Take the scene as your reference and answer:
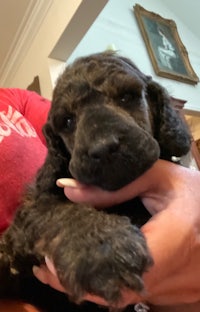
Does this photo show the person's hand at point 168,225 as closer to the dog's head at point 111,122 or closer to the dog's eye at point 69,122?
the dog's head at point 111,122

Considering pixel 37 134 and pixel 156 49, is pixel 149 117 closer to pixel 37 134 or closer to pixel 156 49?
pixel 37 134

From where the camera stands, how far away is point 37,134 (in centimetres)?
139

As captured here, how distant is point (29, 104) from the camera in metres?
1.51

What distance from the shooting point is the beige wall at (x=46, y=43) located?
7.82 feet

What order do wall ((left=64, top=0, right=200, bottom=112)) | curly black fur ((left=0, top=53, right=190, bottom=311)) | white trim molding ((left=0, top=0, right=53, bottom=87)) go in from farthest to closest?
1. wall ((left=64, top=0, right=200, bottom=112))
2. white trim molding ((left=0, top=0, right=53, bottom=87))
3. curly black fur ((left=0, top=53, right=190, bottom=311))

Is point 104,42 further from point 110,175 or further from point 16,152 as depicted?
point 110,175

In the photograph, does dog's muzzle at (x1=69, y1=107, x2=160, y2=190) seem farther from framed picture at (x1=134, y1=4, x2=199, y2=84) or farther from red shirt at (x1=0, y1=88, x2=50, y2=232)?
framed picture at (x1=134, y1=4, x2=199, y2=84)

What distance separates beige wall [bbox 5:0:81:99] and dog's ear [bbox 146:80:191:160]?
140 cm

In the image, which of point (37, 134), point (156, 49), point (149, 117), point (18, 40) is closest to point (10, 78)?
point (18, 40)

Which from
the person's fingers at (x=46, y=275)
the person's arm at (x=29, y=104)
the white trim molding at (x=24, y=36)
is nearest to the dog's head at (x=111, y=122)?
the person's fingers at (x=46, y=275)

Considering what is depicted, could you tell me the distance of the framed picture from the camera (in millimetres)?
3209

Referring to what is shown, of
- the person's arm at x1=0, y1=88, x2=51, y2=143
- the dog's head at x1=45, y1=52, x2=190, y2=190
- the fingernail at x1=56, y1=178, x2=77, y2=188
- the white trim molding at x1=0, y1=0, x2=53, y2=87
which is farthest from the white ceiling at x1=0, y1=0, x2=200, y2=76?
the fingernail at x1=56, y1=178, x2=77, y2=188

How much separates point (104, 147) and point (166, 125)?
0.27 meters

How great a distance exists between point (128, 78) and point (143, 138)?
0.18 meters
